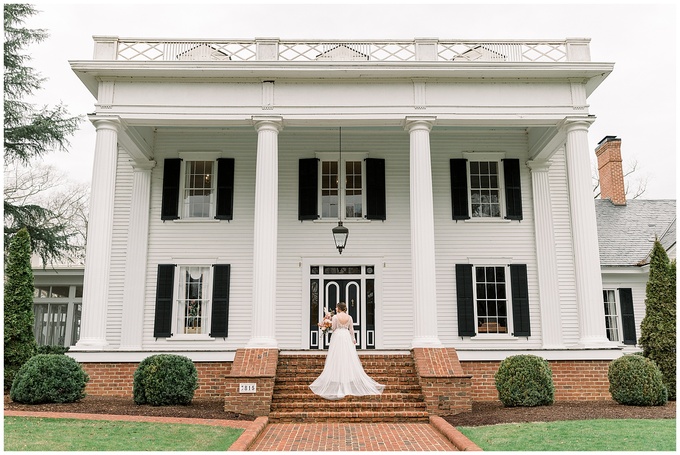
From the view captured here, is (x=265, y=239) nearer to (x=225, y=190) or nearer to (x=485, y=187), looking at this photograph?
(x=225, y=190)

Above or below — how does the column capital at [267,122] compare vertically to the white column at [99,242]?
above

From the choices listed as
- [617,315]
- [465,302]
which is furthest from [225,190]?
[617,315]

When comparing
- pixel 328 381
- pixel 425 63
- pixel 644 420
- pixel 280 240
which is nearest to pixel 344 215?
pixel 280 240

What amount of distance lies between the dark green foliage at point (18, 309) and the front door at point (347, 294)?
7.67 m

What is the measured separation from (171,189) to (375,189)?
20.7 ft

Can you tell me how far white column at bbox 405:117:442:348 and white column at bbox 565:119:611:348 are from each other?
12.5 feet

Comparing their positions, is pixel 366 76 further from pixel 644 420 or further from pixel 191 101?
pixel 644 420

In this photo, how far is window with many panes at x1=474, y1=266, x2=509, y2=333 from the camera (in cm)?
1798

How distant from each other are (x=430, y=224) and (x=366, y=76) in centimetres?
434

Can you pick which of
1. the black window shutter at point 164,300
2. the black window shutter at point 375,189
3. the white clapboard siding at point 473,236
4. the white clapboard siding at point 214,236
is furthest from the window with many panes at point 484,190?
the black window shutter at point 164,300

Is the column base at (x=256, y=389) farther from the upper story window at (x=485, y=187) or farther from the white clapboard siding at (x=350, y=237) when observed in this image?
the upper story window at (x=485, y=187)

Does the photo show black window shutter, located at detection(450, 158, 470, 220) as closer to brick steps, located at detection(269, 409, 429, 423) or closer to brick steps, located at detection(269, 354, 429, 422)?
brick steps, located at detection(269, 354, 429, 422)

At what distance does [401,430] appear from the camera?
36.1 feet

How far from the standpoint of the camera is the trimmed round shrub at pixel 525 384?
12766 millimetres
